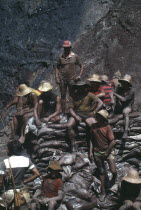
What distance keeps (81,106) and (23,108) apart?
1.47 metres

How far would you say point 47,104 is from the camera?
9227 millimetres

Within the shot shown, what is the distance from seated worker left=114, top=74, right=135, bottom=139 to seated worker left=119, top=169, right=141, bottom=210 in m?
1.96

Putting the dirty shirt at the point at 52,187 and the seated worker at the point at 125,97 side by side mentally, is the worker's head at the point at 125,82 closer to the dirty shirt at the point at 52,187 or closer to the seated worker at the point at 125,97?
the seated worker at the point at 125,97

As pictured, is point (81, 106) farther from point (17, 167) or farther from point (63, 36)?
A: point (63, 36)

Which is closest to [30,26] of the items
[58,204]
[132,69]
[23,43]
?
[23,43]

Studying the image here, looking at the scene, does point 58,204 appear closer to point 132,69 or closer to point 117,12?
point 132,69

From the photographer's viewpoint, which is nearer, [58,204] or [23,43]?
[58,204]

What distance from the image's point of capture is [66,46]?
9.85 m

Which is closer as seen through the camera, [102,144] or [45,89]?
[102,144]

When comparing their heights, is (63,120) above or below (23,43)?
below

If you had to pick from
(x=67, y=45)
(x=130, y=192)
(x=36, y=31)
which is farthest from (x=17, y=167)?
(x=36, y=31)

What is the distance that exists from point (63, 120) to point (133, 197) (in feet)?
9.46

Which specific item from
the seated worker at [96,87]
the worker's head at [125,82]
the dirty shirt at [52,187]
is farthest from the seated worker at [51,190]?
the worker's head at [125,82]

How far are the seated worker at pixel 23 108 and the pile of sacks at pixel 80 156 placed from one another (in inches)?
20.1
